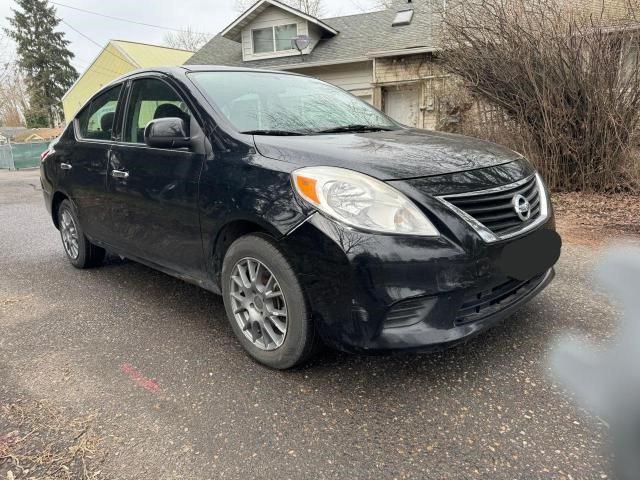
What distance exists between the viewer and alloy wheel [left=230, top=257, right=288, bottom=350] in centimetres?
242

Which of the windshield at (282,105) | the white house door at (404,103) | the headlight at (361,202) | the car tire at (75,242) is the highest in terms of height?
the white house door at (404,103)

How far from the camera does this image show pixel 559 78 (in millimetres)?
6105

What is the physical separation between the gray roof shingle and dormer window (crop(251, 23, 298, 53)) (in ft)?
1.67

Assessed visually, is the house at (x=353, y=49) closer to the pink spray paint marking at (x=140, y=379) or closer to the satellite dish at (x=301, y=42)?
the satellite dish at (x=301, y=42)

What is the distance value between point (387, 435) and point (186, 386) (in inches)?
43.0

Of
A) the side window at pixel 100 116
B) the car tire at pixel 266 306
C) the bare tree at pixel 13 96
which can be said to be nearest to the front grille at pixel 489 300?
the car tire at pixel 266 306

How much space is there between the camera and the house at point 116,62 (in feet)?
75.9

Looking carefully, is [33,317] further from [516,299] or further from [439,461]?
[516,299]

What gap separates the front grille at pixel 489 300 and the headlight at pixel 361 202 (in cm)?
40

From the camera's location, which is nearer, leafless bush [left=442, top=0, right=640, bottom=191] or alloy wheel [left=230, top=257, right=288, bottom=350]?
alloy wheel [left=230, top=257, right=288, bottom=350]


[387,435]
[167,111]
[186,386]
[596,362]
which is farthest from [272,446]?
[167,111]

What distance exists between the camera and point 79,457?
1.95 metres

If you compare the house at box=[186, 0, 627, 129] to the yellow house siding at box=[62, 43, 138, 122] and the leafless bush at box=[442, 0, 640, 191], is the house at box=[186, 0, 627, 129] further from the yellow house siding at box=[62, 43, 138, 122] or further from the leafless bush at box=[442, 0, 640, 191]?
the yellow house siding at box=[62, 43, 138, 122]

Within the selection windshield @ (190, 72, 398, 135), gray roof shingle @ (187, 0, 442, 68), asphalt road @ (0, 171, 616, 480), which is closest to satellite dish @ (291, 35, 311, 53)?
gray roof shingle @ (187, 0, 442, 68)
